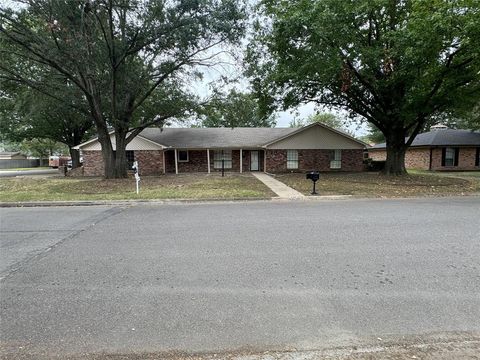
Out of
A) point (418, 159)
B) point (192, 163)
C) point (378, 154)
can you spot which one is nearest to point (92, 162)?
point (192, 163)

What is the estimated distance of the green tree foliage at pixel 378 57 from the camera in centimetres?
1246

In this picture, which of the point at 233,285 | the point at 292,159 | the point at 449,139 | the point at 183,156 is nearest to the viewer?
the point at 233,285

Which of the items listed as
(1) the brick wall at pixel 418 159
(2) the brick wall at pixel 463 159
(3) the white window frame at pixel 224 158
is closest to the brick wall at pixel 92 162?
(3) the white window frame at pixel 224 158

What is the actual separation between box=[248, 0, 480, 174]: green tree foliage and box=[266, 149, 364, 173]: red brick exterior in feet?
17.9

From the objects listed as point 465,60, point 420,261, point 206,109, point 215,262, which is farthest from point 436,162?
point 215,262

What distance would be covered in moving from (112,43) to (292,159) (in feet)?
50.1

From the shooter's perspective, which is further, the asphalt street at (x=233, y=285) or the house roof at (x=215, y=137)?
the house roof at (x=215, y=137)

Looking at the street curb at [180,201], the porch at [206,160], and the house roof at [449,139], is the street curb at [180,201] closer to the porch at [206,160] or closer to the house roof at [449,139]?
the porch at [206,160]

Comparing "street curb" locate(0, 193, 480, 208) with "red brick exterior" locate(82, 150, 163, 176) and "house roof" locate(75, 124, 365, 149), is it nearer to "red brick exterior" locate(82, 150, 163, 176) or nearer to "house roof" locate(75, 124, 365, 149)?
"house roof" locate(75, 124, 365, 149)

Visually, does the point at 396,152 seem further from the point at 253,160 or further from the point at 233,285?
the point at 233,285

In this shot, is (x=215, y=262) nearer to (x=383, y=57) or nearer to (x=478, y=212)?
(x=478, y=212)

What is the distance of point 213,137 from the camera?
2630 cm

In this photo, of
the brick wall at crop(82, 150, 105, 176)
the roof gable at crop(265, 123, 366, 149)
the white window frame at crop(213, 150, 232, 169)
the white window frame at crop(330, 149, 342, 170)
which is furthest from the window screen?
the white window frame at crop(330, 149, 342, 170)

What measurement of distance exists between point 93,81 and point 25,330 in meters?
16.9
